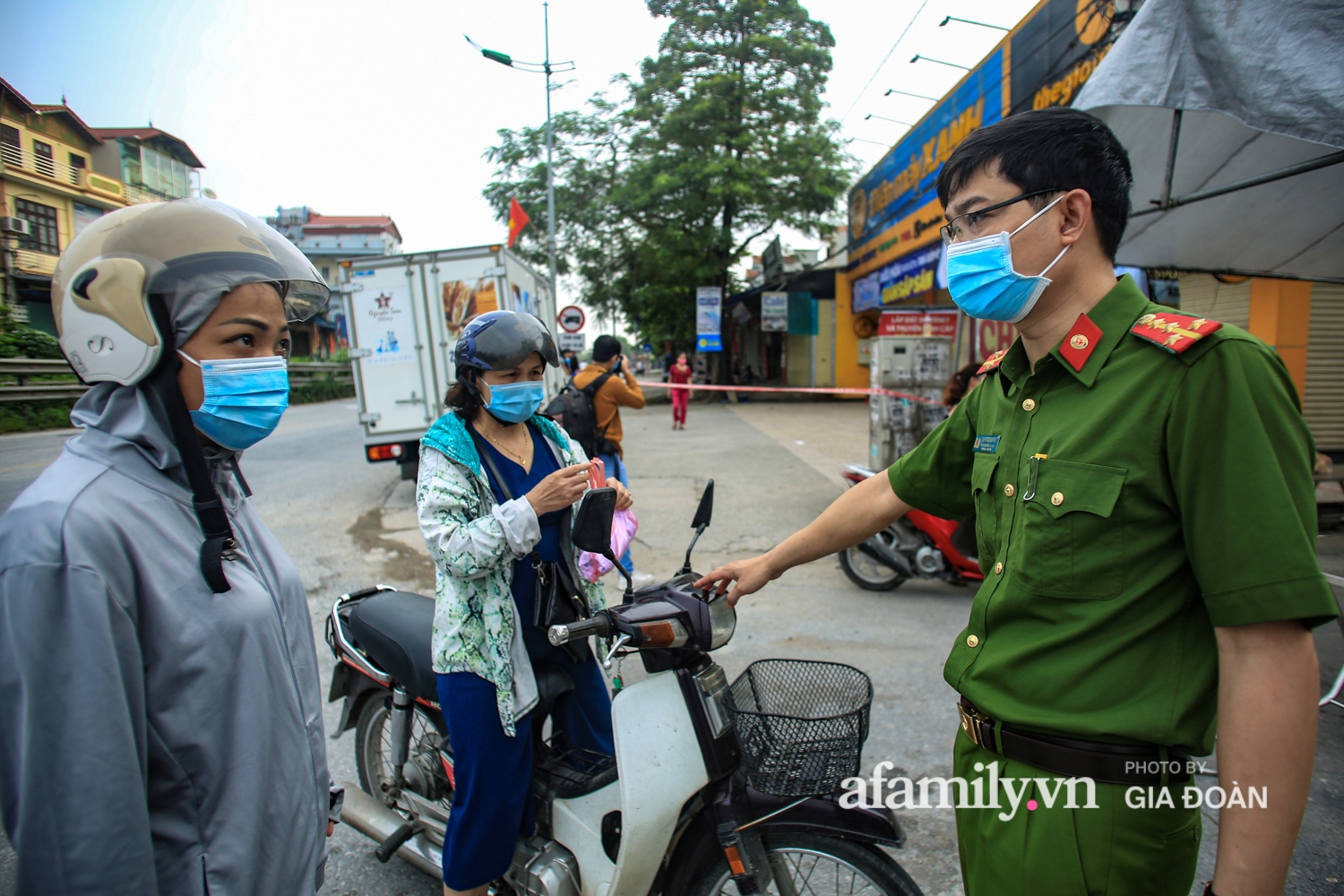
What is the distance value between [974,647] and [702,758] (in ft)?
2.53

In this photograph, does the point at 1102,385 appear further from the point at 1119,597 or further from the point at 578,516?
the point at 578,516

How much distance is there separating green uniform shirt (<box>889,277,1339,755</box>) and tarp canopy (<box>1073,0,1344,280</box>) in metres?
2.52

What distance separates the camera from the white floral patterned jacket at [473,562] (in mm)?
1878

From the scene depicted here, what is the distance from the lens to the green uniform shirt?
996 millimetres

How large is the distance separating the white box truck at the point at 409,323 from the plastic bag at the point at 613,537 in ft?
21.1

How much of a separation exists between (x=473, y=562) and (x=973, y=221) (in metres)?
1.42

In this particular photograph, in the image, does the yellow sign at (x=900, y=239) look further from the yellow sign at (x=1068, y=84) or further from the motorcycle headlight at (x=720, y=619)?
the motorcycle headlight at (x=720, y=619)

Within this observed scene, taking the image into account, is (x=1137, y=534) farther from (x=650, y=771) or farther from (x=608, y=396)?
(x=608, y=396)

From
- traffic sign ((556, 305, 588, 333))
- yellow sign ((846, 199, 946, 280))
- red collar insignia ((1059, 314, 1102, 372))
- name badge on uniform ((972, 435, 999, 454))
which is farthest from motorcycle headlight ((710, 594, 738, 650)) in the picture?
traffic sign ((556, 305, 588, 333))

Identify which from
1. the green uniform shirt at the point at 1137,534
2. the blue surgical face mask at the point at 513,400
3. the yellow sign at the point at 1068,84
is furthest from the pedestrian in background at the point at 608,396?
the yellow sign at the point at 1068,84

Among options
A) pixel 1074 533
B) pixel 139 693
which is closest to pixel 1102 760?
pixel 1074 533

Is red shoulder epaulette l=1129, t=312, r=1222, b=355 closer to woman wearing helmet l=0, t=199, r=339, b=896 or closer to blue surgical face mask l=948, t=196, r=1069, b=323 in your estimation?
blue surgical face mask l=948, t=196, r=1069, b=323

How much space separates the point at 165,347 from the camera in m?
1.15

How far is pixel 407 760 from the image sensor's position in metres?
2.41
